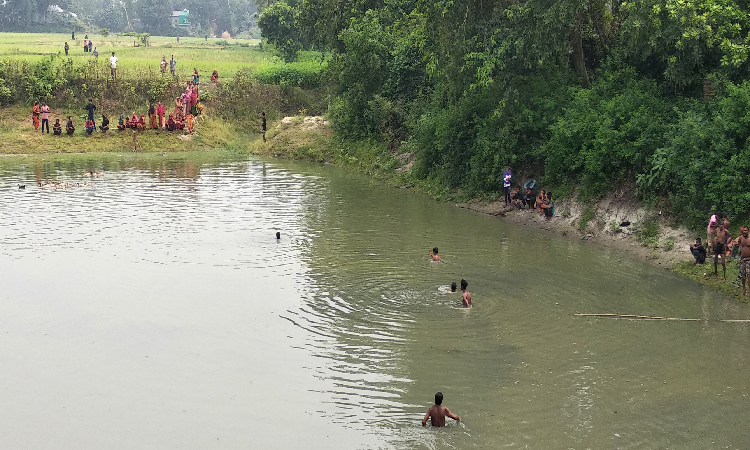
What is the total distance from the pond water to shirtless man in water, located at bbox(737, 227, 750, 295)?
58 cm

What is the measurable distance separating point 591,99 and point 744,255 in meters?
8.97

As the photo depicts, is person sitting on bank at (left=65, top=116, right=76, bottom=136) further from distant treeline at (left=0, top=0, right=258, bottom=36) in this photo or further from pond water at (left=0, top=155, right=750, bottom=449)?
distant treeline at (left=0, top=0, right=258, bottom=36)

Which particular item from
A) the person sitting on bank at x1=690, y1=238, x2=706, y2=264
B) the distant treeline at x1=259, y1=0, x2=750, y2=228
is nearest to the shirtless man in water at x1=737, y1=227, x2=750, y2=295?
the person sitting on bank at x1=690, y1=238, x2=706, y2=264

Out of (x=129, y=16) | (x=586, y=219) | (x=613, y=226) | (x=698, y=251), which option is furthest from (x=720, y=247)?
(x=129, y=16)

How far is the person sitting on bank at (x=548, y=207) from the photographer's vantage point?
23.4 m

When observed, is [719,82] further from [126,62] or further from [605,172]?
[126,62]

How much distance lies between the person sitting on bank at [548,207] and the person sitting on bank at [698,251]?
18.4 ft

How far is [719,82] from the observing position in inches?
835

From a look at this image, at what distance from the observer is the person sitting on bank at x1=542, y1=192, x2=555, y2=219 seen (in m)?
23.4

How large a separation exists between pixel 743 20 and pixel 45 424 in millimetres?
18059

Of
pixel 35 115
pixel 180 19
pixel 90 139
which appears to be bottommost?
pixel 90 139

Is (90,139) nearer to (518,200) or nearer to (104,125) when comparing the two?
(104,125)

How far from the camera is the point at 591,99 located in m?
24.0

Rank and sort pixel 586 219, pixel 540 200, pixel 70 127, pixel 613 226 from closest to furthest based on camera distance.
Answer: pixel 613 226, pixel 586 219, pixel 540 200, pixel 70 127
